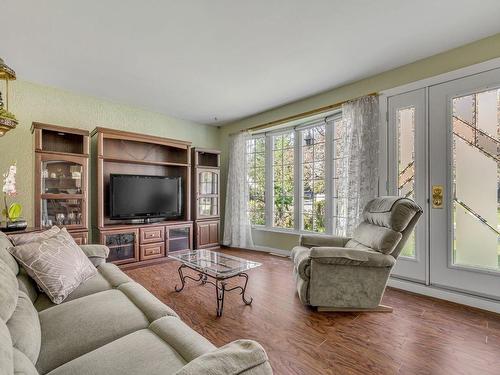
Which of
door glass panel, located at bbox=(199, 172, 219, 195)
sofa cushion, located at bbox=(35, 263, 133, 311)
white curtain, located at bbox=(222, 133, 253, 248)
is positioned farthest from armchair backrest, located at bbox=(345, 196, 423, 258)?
door glass panel, located at bbox=(199, 172, 219, 195)

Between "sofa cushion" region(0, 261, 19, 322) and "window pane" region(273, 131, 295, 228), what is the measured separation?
3780 millimetres

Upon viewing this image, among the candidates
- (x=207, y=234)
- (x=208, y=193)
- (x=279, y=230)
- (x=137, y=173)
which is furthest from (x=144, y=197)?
(x=279, y=230)

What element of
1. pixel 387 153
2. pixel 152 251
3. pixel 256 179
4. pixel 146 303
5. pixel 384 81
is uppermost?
pixel 384 81

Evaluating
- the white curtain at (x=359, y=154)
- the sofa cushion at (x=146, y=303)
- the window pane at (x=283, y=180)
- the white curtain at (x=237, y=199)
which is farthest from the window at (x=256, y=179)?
the sofa cushion at (x=146, y=303)

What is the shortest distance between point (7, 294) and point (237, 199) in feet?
13.2

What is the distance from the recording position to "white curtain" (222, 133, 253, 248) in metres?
4.94

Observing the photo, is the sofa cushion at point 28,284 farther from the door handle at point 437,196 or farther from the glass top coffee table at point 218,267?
the door handle at point 437,196

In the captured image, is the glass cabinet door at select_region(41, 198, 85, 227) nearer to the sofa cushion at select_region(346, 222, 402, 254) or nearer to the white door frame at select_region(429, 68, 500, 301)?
the sofa cushion at select_region(346, 222, 402, 254)

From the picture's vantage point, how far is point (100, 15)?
210cm

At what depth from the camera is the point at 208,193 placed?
4.95 meters

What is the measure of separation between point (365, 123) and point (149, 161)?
3.30 metres

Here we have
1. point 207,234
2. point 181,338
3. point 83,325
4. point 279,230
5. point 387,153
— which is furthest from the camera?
point 207,234

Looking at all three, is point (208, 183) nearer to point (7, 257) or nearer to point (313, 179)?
point (313, 179)

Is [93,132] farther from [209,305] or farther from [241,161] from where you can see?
[209,305]
